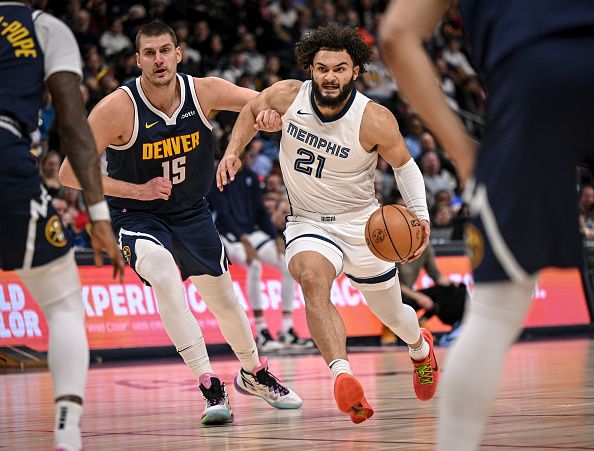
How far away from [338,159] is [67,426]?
11.2 feet

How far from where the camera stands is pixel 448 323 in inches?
561

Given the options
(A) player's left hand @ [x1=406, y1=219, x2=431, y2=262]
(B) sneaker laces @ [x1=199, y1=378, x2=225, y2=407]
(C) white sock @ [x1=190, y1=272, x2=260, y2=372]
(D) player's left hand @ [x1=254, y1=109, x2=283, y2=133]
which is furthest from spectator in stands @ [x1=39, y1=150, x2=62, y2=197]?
(A) player's left hand @ [x1=406, y1=219, x2=431, y2=262]

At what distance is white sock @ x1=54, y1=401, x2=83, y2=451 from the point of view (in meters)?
3.97

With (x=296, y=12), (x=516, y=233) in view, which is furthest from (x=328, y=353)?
(x=296, y=12)

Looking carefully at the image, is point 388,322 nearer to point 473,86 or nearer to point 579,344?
point 579,344

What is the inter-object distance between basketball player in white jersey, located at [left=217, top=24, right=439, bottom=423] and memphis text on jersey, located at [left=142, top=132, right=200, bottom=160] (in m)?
0.29

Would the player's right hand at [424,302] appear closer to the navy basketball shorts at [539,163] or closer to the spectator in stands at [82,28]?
the spectator in stands at [82,28]

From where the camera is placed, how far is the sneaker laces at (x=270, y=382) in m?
7.16

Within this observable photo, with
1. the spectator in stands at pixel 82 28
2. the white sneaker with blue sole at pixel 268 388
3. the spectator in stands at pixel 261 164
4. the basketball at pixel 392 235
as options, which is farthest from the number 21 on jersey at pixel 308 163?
the spectator in stands at pixel 82 28

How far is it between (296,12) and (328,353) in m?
17.1

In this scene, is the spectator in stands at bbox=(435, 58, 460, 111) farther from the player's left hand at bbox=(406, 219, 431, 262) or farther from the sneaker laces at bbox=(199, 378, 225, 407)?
the sneaker laces at bbox=(199, 378, 225, 407)

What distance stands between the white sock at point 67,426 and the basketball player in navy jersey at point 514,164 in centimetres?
151

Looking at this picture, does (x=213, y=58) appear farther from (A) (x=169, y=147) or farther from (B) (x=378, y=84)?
(A) (x=169, y=147)

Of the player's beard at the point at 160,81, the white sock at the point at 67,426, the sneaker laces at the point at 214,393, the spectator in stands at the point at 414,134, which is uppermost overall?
the spectator in stands at the point at 414,134
